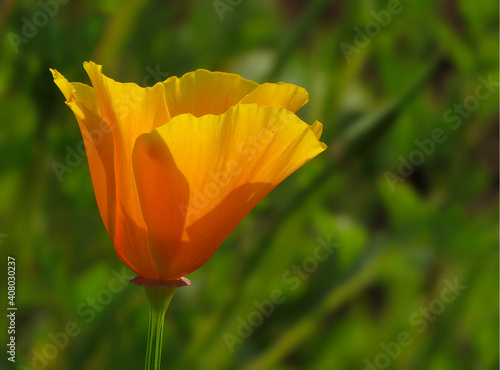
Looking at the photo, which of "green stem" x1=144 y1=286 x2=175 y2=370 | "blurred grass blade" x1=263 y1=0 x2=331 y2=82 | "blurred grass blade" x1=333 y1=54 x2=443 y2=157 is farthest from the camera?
"blurred grass blade" x1=263 y1=0 x2=331 y2=82

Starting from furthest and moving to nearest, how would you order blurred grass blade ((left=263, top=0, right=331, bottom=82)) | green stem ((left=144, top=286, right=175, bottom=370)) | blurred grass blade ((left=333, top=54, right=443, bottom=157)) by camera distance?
blurred grass blade ((left=263, top=0, right=331, bottom=82)) < blurred grass blade ((left=333, top=54, right=443, bottom=157)) < green stem ((left=144, top=286, right=175, bottom=370))

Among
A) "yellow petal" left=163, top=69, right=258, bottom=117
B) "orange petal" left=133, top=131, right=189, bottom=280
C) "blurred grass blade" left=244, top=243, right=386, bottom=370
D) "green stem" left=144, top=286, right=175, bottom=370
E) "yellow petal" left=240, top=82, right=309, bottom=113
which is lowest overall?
"blurred grass blade" left=244, top=243, right=386, bottom=370

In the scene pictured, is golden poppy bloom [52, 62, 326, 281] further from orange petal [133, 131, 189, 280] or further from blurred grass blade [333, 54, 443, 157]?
blurred grass blade [333, 54, 443, 157]

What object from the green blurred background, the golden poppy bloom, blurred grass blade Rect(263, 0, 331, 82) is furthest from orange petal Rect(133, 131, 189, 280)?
blurred grass blade Rect(263, 0, 331, 82)

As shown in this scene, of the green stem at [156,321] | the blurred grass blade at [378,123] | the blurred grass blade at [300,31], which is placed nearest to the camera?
the green stem at [156,321]

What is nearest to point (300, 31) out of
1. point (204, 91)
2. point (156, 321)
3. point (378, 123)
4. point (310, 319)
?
point (378, 123)

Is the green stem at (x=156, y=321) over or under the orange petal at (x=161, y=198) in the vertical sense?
under

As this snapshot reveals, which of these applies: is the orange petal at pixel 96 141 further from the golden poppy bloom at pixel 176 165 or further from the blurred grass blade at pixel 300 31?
the blurred grass blade at pixel 300 31

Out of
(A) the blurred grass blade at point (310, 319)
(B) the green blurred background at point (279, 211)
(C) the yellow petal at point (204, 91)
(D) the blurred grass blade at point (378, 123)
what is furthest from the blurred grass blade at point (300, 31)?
(C) the yellow petal at point (204, 91)

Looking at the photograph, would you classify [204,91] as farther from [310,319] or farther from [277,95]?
[310,319]
